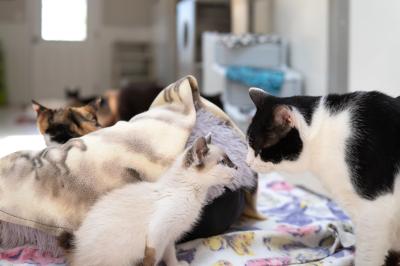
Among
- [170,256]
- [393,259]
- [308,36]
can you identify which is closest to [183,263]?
[170,256]

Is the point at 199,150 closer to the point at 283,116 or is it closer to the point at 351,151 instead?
the point at 283,116

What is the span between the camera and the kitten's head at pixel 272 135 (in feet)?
3.40

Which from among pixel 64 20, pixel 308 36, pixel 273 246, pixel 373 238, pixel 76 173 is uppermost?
pixel 64 20

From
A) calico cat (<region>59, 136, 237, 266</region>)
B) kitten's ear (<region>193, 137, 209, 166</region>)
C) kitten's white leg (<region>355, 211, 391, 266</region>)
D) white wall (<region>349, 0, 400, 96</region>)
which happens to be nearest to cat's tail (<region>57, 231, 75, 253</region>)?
calico cat (<region>59, 136, 237, 266</region>)

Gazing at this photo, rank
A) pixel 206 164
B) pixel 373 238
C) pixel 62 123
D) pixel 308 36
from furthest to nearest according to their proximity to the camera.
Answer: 1. pixel 308 36
2. pixel 62 123
3. pixel 206 164
4. pixel 373 238

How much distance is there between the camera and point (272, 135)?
3.47 feet

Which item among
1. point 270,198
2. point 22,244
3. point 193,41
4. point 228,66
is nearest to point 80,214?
point 22,244

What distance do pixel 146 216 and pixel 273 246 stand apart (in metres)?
0.45

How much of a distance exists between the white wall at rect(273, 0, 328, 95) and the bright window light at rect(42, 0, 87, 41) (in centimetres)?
429

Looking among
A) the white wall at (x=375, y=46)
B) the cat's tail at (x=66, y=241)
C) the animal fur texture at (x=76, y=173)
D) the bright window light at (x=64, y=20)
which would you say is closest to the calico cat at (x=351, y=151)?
the animal fur texture at (x=76, y=173)

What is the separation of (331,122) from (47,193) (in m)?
0.70

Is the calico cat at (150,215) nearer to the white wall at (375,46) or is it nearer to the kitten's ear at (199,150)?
the kitten's ear at (199,150)

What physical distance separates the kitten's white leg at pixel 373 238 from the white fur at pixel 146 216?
12.9 inches

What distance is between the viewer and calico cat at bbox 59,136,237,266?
1009 mm
